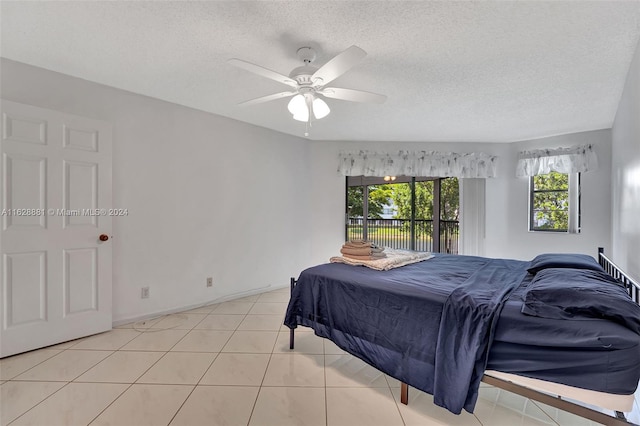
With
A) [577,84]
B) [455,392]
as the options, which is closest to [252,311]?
[455,392]

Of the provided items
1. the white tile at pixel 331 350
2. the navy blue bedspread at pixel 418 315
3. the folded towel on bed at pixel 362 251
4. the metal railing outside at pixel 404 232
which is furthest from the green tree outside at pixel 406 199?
the white tile at pixel 331 350

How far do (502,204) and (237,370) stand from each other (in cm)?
453

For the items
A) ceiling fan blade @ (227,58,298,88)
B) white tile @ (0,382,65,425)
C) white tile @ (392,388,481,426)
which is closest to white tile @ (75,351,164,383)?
white tile @ (0,382,65,425)

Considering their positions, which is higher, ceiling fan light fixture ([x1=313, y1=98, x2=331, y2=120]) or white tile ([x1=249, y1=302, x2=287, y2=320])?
ceiling fan light fixture ([x1=313, y1=98, x2=331, y2=120])

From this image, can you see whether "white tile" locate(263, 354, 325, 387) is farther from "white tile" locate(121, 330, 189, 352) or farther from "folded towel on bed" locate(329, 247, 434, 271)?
"white tile" locate(121, 330, 189, 352)

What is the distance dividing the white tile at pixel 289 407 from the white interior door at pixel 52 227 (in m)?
1.95

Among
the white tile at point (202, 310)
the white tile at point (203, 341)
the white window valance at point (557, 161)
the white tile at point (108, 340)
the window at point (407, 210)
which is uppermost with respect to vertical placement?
the white window valance at point (557, 161)

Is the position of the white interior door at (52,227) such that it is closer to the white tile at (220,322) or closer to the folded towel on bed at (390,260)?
the white tile at (220,322)

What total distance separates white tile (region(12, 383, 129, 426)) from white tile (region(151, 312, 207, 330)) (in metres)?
0.98

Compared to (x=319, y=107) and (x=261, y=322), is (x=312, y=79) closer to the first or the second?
(x=319, y=107)

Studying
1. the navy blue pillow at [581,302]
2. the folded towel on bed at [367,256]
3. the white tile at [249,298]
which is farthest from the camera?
the white tile at [249,298]

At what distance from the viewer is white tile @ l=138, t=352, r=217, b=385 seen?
6.73ft

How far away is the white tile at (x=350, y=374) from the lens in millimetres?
2047

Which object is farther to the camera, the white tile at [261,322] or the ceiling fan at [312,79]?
the white tile at [261,322]
